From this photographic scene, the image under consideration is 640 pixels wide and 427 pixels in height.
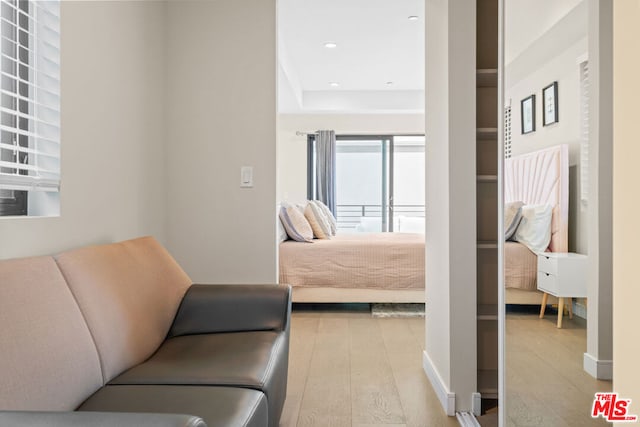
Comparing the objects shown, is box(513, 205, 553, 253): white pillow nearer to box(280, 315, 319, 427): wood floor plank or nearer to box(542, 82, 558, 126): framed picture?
box(542, 82, 558, 126): framed picture

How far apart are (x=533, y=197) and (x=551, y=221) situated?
0.15 meters

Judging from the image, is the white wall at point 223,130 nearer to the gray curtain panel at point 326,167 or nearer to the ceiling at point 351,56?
the ceiling at point 351,56

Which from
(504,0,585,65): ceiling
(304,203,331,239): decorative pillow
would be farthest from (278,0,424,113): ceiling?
(504,0,585,65): ceiling

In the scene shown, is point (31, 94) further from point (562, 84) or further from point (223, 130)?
point (562, 84)

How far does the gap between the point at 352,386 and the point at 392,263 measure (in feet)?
6.24

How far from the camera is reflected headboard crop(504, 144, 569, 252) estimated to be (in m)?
1.33

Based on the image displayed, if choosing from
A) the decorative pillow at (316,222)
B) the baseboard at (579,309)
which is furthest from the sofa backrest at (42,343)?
the decorative pillow at (316,222)

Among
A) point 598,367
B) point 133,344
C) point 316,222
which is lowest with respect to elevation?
point 133,344

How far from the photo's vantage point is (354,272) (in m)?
4.29

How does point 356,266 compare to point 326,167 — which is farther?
point 326,167

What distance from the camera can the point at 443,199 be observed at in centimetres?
229

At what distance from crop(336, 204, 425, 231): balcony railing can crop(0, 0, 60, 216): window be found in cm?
647
